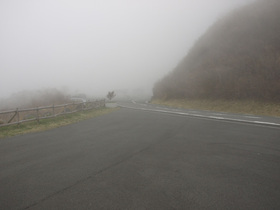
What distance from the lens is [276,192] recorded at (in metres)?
3.21

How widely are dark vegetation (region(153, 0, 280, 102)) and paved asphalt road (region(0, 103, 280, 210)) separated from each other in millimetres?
21922

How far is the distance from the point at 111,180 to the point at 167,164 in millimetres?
1558

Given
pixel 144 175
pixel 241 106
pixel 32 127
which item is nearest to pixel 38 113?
pixel 32 127

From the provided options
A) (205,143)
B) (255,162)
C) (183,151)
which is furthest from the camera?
(205,143)

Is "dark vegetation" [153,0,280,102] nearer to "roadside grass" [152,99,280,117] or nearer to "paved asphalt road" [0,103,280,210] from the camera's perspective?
"roadside grass" [152,99,280,117]

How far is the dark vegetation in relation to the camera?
82.0 ft

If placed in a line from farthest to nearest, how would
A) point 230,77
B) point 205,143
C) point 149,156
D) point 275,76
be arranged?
point 230,77
point 275,76
point 205,143
point 149,156

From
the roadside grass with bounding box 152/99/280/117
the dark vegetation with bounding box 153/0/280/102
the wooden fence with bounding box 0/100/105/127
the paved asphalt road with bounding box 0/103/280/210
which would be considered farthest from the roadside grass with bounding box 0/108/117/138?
the dark vegetation with bounding box 153/0/280/102

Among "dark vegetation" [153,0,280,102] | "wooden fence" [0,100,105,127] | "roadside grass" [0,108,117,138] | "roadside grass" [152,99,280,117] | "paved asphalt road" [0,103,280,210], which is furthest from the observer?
"dark vegetation" [153,0,280,102]

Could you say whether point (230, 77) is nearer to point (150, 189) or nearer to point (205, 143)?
point (205, 143)

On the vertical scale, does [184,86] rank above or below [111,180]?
above

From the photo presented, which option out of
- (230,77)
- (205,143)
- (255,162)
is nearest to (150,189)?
(255,162)

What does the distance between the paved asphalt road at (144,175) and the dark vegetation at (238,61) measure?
21922mm

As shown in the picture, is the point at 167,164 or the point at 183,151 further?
the point at 183,151
